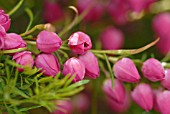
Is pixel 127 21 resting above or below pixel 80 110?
above

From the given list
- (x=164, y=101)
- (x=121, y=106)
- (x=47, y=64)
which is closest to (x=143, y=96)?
(x=164, y=101)

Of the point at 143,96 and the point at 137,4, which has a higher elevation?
the point at 137,4

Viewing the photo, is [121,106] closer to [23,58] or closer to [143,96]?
[143,96]

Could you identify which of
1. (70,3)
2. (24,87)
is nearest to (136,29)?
(70,3)

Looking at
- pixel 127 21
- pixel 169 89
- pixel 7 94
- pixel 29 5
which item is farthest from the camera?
pixel 127 21

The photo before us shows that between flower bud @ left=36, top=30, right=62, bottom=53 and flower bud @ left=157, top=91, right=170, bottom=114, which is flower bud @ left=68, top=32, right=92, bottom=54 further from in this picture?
flower bud @ left=157, top=91, right=170, bottom=114

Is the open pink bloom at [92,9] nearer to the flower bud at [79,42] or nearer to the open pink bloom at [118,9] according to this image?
the open pink bloom at [118,9]

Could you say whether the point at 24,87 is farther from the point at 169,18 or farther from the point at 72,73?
the point at 169,18
